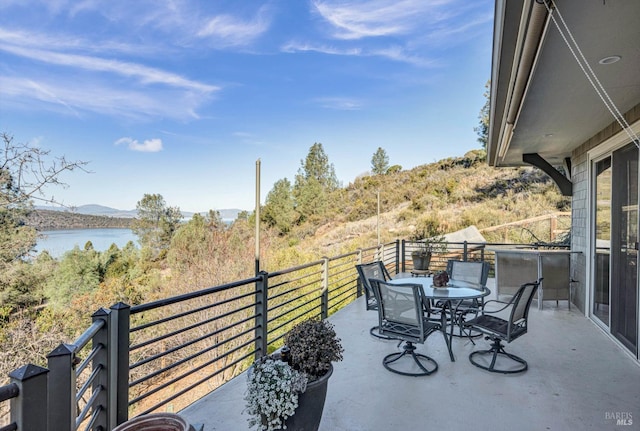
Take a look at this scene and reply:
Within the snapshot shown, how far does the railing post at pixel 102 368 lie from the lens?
70.6 inches

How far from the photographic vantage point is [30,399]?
97 centimetres

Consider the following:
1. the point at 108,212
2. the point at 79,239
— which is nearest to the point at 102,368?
the point at 79,239

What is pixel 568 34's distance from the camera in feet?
6.10

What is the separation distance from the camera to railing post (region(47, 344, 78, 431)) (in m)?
1.15

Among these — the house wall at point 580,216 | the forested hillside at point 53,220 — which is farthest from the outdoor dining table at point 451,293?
the forested hillside at point 53,220

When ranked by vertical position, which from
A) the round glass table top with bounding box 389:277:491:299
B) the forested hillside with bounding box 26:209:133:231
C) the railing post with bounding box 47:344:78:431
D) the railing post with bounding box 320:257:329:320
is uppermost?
the forested hillside with bounding box 26:209:133:231

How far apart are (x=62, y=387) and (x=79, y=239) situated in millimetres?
15011

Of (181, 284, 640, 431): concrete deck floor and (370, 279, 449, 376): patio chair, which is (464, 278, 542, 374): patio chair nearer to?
(181, 284, 640, 431): concrete deck floor

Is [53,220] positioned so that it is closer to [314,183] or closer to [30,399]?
[30,399]

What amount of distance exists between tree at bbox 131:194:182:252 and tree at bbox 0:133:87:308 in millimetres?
9150

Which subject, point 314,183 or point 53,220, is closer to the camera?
point 53,220

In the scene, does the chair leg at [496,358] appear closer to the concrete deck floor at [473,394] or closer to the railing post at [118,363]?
the concrete deck floor at [473,394]

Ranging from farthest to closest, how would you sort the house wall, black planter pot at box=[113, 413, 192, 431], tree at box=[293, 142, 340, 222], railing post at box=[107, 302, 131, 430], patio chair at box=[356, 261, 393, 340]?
1. tree at box=[293, 142, 340, 222]
2. the house wall
3. patio chair at box=[356, 261, 393, 340]
4. railing post at box=[107, 302, 131, 430]
5. black planter pot at box=[113, 413, 192, 431]

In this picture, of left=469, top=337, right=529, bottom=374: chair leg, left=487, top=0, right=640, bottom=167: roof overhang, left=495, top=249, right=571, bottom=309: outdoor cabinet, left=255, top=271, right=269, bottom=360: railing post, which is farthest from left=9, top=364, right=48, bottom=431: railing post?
left=495, top=249, right=571, bottom=309: outdoor cabinet
